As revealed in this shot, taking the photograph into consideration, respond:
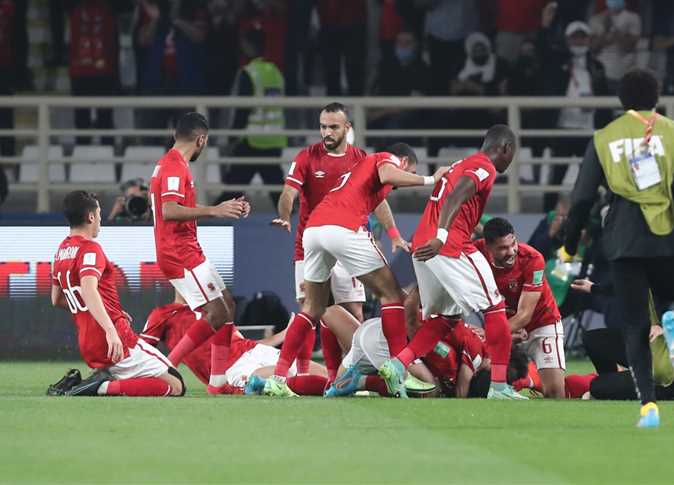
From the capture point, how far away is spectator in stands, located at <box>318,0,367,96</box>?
21.3 meters

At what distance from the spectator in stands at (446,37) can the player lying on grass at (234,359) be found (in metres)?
7.64

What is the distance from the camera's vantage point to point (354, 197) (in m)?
12.5

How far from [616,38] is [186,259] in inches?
370

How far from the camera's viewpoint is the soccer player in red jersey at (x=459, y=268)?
11930 millimetres

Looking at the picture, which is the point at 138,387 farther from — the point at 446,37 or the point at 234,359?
the point at 446,37

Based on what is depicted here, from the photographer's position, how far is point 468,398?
489 inches

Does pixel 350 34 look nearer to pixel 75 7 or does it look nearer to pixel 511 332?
pixel 75 7

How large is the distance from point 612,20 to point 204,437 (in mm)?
13142

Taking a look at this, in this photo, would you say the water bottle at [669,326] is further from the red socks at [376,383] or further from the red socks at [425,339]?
the red socks at [376,383]

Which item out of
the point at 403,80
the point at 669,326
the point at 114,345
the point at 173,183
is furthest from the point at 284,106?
the point at 669,326

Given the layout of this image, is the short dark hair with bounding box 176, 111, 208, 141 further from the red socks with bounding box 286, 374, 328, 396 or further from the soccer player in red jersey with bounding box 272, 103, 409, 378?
the red socks with bounding box 286, 374, 328, 396

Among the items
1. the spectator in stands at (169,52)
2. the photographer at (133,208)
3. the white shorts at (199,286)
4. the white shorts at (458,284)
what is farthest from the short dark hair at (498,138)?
the spectator in stands at (169,52)

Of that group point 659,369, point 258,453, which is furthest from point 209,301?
point 258,453

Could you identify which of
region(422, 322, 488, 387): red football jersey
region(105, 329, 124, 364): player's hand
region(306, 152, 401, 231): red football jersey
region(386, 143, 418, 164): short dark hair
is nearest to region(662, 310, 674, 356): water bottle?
region(422, 322, 488, 387): red football jersey
